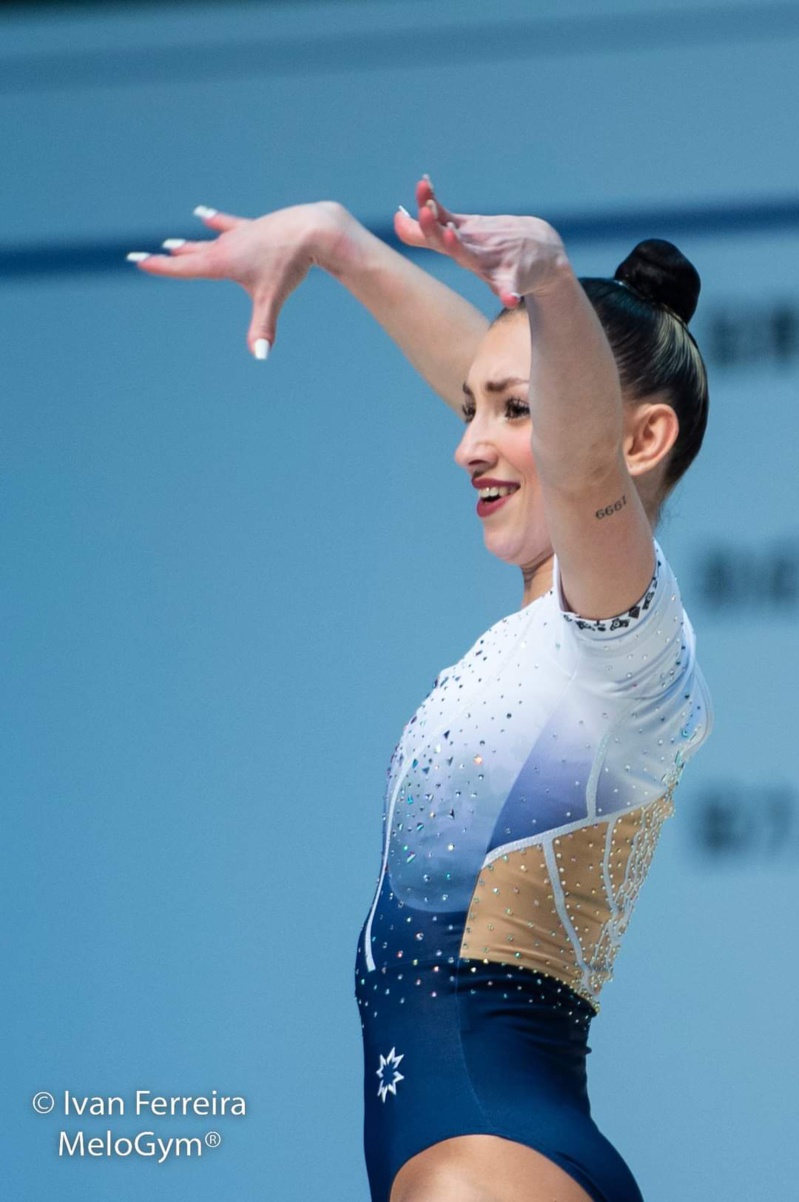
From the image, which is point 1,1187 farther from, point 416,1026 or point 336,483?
point 416,1026

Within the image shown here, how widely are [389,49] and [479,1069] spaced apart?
1564mm

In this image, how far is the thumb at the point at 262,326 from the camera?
1.12 metres

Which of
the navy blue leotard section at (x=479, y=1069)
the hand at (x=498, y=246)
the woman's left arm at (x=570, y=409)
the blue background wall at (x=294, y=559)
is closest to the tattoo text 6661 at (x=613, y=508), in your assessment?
the woman's left arm at (x=570, y=409)

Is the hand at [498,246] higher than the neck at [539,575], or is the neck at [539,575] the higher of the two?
the hand at [498,246]

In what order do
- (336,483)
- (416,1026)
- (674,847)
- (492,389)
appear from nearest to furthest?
(416,1026) → (492,389) → (674,847) → (336,483)

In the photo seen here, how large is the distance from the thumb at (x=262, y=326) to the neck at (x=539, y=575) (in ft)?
1.37

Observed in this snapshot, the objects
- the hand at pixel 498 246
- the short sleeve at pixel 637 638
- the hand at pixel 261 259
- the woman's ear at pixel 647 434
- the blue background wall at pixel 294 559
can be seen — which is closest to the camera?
the hand at pixel 498 246

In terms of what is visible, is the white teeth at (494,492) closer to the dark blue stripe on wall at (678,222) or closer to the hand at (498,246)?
the hand at (498,246)

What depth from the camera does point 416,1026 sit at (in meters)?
1.34

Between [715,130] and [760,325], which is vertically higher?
[715,130]

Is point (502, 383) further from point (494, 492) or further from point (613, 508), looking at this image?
point (613, 508)

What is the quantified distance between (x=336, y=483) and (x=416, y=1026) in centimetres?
117

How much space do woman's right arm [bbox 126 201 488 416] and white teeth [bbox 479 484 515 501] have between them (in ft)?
0.74

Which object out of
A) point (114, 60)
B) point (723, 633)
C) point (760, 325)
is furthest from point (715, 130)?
point (114, 60)
